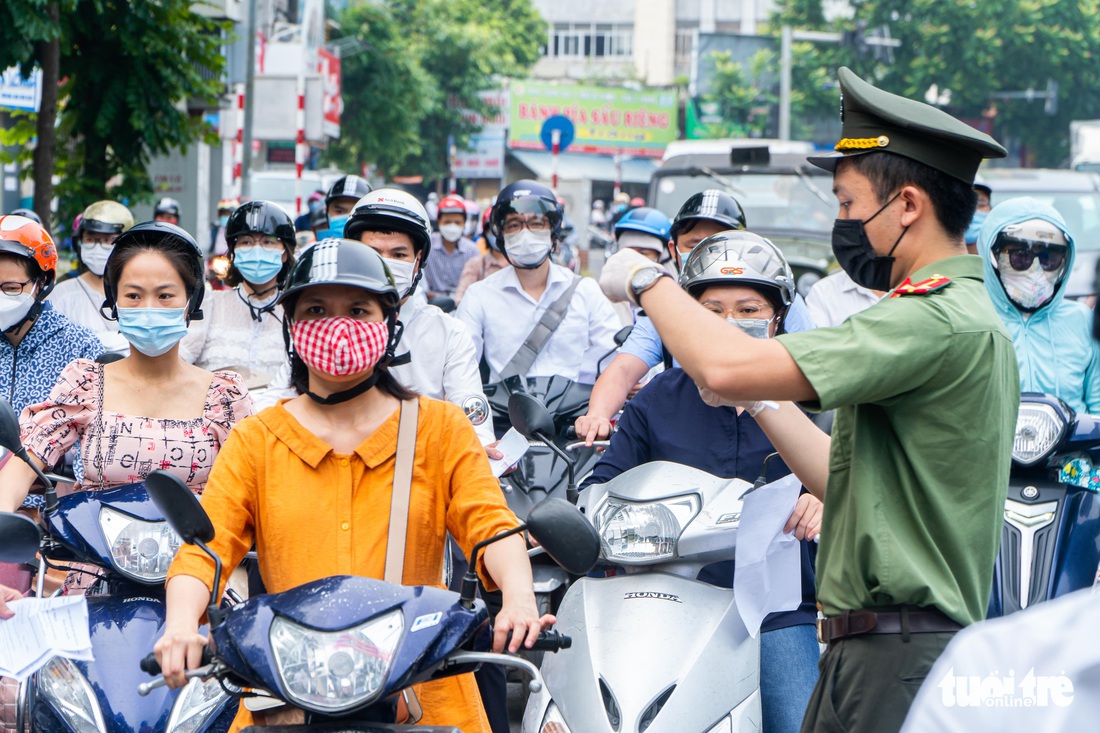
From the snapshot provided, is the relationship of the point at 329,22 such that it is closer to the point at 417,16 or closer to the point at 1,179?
the point at 417,16

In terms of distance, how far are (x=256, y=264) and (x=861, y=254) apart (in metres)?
4.08

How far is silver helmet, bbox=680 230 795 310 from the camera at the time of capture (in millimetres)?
3697

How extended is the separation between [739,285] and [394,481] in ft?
3.94

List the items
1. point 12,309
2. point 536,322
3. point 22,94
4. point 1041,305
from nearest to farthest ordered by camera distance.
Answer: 1. point 12,309
2. point 1041,305
3. point 536,322
4. point 22,94

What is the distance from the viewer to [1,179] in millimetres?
17422

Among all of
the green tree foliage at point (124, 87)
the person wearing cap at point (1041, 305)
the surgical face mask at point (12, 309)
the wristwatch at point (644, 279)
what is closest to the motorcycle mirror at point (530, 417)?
the wristwatch at point (644, 279)

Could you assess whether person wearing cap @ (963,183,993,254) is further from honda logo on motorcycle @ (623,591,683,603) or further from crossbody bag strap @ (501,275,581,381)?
honda logo on motorcycle @ (623,591,683,603)

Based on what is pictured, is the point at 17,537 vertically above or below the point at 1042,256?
below

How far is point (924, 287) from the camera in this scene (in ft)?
8.41

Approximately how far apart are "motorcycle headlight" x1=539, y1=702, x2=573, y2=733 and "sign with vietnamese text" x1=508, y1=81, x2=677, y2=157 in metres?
51.5

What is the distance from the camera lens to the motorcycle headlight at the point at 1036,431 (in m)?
4.47

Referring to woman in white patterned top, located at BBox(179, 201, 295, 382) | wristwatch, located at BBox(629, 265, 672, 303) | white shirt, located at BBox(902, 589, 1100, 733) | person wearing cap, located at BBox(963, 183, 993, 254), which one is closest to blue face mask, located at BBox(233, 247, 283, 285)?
woman in white patterned top, located at BBox(179, 201, 295, 382)

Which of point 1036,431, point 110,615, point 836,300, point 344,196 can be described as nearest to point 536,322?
point 836,300

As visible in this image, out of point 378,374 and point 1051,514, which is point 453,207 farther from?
point 378,374
